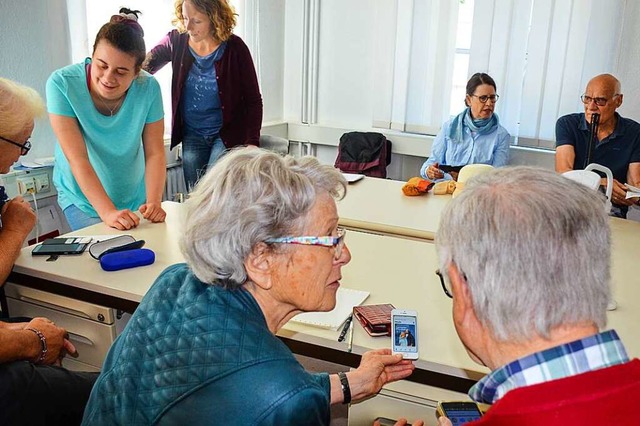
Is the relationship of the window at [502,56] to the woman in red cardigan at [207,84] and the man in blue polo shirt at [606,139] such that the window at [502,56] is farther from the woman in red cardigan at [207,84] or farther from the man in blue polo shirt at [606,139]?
the woman in red cardigan at [207,84]

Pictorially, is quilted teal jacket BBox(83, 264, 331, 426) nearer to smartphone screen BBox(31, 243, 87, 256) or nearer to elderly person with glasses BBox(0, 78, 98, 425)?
elderly person with glasses BBox(0, 78, 98, 425)

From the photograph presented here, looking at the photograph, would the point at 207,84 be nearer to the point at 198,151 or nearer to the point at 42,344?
the point at 198,151

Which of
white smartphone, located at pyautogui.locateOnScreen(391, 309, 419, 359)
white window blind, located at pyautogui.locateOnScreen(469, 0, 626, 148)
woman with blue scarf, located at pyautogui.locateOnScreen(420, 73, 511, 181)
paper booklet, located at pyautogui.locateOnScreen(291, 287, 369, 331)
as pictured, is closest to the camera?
white smartphone, located at pyautogui.locateOnScreen(391, 309, 419, 359)

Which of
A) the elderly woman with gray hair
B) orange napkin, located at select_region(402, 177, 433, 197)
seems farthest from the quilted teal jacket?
orange napkin, located at select_region(402, 177, 433, 197)

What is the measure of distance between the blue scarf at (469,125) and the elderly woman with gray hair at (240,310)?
2521 mm

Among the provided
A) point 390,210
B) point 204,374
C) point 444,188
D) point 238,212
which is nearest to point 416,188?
point 444,188

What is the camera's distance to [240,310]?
3.31 ft

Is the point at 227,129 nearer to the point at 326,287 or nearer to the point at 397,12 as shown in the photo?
the point at 397,12

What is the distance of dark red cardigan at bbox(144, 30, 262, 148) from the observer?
3.13 meters

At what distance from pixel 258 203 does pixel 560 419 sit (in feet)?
2.00

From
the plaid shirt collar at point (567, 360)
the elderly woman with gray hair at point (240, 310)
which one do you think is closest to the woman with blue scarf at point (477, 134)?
the elderly woman with gray hair at point (240, 310)

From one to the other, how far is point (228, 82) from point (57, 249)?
1.59m

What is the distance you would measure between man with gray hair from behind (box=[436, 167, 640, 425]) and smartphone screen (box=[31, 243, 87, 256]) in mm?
1409

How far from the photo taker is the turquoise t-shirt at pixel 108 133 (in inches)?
84.7
